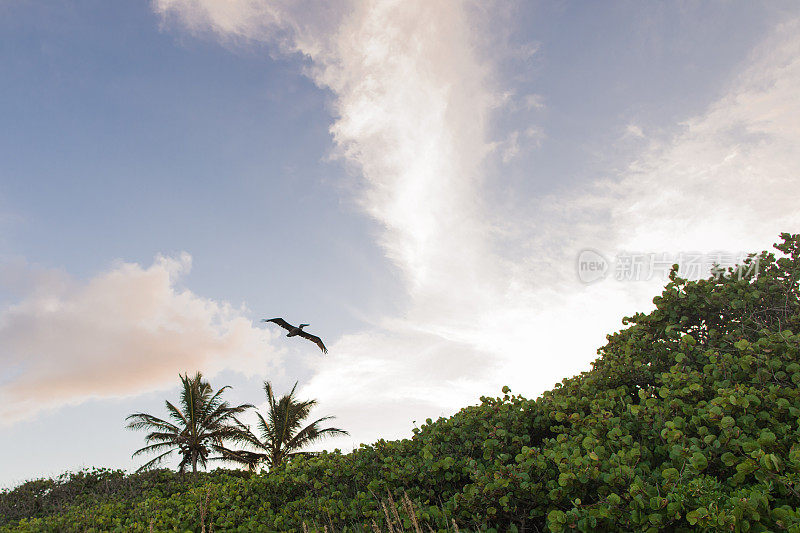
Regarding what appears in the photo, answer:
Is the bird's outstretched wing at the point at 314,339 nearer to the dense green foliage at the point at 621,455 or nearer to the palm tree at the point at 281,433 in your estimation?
the dense green foliage at the point at 621,455

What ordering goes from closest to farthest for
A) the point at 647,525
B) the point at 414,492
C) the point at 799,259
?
the point at 647,525, the point at 414,492, the point at 799,259

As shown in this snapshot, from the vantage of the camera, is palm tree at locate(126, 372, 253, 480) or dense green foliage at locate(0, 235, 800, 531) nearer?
dense green foliage at locate(0, 235, 800, 531)

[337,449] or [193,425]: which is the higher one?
[193,425]

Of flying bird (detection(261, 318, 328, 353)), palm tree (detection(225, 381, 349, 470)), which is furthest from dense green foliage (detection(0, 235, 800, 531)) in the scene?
palm tree (detection(225, 381, 349, 470))

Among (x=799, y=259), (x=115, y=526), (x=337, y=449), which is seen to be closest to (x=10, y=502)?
(x=115, y=526)

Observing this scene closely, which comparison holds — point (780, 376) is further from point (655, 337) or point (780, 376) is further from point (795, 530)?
point (795, 530)

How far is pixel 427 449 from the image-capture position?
25.6 feet

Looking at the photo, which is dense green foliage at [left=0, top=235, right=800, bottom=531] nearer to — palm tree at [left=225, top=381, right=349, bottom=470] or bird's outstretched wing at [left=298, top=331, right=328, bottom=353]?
bird's outstretched wing at [left=298, top=331, right=328, bottom=353]

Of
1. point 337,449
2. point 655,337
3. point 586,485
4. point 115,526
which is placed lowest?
point 586,485

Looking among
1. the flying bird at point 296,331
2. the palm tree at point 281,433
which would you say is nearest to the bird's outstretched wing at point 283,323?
the flying bird at point 296,331

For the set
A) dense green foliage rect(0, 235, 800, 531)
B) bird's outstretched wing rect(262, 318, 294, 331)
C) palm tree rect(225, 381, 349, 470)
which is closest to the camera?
dense green foliage rect(0, 235, 800, 531)

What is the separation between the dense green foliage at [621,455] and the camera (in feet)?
16.9

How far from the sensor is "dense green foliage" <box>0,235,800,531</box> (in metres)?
5.15

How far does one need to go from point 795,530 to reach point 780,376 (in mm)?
3430
